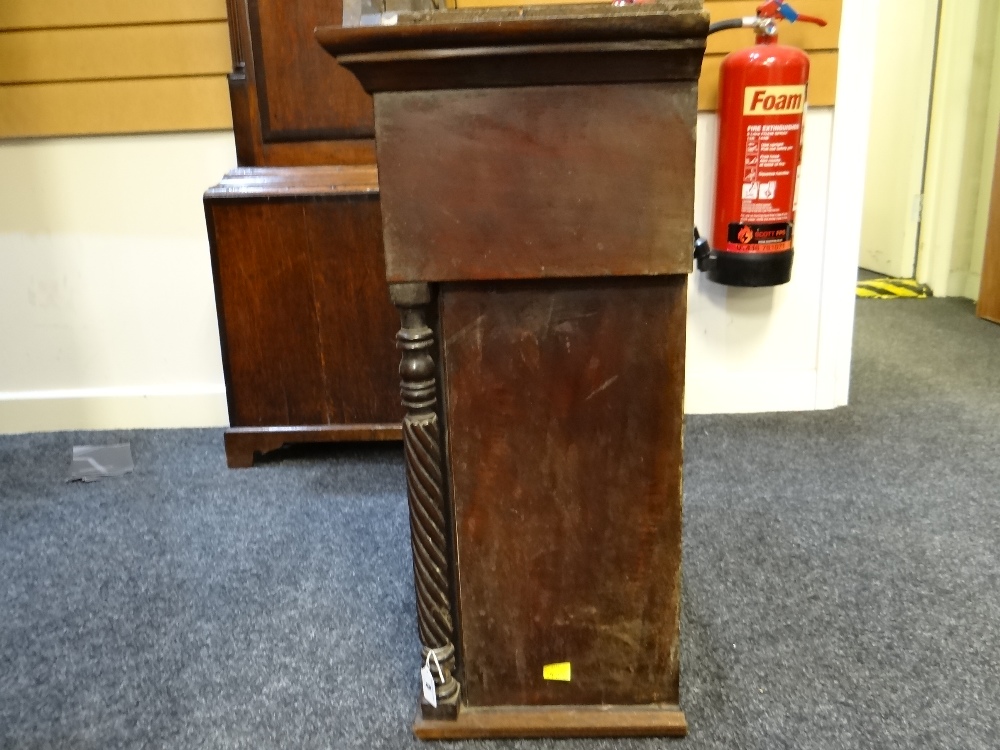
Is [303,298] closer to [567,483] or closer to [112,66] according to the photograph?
[112,66]

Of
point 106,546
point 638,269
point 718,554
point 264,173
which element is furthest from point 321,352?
point 638,269

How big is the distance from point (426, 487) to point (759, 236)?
125 cm

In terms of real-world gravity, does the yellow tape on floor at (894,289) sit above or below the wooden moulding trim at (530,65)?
Result: below

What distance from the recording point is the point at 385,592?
53.9 inches

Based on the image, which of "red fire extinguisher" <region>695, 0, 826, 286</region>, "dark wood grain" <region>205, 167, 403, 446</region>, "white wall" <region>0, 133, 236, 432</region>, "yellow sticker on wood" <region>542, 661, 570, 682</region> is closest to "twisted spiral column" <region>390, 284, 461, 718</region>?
"yellow sticker on wood" <region>542, 661, 570, 682</region>

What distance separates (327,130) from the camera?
1.77 m

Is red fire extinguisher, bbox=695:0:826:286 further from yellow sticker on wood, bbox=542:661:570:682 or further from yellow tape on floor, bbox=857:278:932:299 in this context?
yellow tape on floor, bbox=857:278:932:299

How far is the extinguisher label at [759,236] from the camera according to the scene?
1.91 m

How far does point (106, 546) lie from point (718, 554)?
1.15m

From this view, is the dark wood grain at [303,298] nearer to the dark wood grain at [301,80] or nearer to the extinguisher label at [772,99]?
the dark wood grain at [301,80]

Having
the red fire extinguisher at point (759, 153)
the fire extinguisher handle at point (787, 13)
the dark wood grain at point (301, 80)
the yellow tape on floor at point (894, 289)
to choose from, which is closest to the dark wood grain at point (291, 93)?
the dark wood grain at point (301, 80)

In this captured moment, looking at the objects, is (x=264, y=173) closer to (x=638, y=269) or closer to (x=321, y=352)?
(x=321, y=352)

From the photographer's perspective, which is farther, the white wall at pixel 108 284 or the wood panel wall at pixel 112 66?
the white wall at pixel 108 284

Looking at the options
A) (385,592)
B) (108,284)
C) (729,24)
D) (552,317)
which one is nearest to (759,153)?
(729,24)
